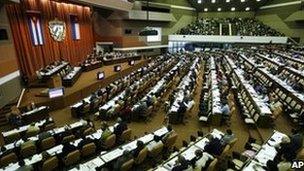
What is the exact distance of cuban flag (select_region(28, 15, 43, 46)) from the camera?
18.4m

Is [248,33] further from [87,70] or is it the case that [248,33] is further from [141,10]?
[87,70]

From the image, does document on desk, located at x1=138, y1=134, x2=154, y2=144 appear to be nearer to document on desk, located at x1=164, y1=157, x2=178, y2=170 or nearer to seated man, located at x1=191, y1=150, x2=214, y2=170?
document on desk, located at x1=164, y1=157, x2=178, y2=170

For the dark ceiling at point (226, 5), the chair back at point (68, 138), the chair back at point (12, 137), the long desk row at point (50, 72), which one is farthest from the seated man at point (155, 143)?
the dark ceiling at point (226, 5)

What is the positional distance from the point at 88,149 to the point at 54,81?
10.3m

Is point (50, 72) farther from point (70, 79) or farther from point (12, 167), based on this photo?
point (12, 167)

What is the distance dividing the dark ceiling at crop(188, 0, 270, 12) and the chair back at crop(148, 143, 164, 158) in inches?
1456

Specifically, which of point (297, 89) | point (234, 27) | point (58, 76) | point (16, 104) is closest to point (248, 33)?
point (234, 27)

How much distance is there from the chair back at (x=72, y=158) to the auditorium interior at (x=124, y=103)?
0.03 meters

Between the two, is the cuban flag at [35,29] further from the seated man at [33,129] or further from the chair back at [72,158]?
the chair back at [72,158]

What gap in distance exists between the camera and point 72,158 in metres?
7.63

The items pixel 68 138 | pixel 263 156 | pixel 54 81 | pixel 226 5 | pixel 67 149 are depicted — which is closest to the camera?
pixel 263 156

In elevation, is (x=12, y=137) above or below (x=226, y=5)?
below

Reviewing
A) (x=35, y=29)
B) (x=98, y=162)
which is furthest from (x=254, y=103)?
(x=35, y=29)

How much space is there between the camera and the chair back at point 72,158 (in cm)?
752
